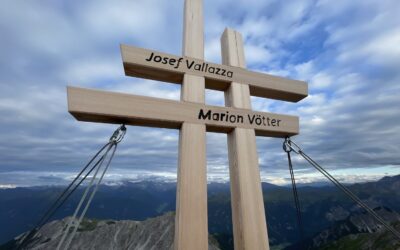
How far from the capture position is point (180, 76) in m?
4.48

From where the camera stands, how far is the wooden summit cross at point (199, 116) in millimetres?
3627

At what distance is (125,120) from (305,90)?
3.61 metres

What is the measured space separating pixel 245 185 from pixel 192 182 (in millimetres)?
879

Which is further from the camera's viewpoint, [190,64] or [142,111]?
[190,64]

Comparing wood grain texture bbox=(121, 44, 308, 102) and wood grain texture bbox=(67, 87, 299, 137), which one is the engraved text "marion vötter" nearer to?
wood grain texture bbox=(67, 87, 299, 137)

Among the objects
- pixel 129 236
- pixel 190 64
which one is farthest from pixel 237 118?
pixel 129 236

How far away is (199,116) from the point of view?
163 inches

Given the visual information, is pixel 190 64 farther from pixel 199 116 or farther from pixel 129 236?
pixel 129 236

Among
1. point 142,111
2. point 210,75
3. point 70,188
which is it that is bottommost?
point 70,188

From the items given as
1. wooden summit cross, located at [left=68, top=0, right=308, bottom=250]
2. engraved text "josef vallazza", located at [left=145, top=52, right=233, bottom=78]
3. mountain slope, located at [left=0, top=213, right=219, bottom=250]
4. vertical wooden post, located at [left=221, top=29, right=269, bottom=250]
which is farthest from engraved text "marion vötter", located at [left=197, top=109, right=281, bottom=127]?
mountain slope, located at [left=0, top=213, right=219, bottom=250]

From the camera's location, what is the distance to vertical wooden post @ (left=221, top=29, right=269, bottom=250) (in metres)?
3.98

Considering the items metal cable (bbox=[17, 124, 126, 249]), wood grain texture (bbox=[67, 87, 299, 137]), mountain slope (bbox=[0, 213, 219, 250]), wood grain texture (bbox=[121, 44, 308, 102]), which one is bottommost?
mountain slope (bbox=[0, 213, 219, 250])

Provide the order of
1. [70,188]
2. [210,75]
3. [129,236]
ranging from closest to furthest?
[70,188]
[210,75]
[129,236]

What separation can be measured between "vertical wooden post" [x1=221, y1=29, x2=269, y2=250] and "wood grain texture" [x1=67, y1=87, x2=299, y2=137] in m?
0.22
